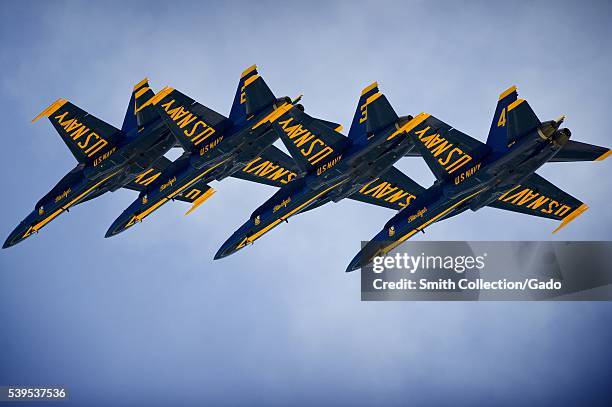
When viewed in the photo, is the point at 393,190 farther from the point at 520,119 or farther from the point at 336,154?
the point at 520,119

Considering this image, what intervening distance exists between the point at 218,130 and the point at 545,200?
57.7 ft

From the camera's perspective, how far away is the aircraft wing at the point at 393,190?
6706cm

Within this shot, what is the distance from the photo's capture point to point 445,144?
59.2 metres

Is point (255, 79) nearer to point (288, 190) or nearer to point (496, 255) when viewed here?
point (288, 190)

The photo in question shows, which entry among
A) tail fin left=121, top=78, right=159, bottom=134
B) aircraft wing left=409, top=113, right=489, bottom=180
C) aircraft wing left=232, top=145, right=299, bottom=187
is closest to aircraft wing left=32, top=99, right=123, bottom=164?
tail fin left=121, top=78, right=159, bottom=134

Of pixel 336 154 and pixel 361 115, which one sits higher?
pixel 361 115

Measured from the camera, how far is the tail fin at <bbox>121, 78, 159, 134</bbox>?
212 ft

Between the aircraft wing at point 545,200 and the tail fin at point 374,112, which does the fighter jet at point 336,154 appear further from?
the aircraft wing at point 545,200

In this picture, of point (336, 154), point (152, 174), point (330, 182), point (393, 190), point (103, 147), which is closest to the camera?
point (330, 182)

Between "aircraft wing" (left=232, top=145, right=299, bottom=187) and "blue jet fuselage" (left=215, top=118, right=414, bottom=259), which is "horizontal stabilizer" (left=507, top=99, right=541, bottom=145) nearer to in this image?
"blue jet fuselage" (left=215, top=118, right=414, bottom=259)

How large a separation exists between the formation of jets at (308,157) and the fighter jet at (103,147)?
0.05 meters

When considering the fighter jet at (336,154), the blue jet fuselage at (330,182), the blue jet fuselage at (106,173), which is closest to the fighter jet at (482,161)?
the fighter jet at (336,154)

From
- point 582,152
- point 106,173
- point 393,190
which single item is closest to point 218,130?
point 106,173

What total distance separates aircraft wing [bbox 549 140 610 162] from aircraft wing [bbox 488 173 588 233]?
3251 millimetres
